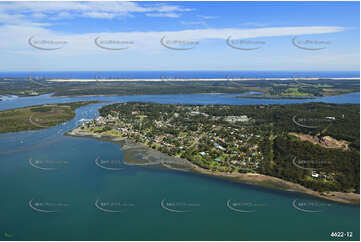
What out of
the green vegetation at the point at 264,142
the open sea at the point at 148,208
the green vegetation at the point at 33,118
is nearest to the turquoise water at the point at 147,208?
the open sea at the point at 148,208

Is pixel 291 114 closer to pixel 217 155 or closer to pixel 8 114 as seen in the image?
pixel 217 155

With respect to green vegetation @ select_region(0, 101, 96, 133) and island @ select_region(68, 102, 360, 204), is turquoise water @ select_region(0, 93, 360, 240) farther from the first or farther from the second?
green vegetation @ select_region(0, 101, 96, 133)

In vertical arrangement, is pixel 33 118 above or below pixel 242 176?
above

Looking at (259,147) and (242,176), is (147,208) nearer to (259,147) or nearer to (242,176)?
(242,176)

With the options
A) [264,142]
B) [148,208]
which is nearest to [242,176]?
[264,142]

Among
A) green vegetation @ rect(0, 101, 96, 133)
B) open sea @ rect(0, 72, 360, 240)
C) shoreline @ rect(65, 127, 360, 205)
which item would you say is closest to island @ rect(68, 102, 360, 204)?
shoreline @ rect(65, 127, 360, 205)

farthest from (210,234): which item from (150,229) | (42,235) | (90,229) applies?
(42,235)
